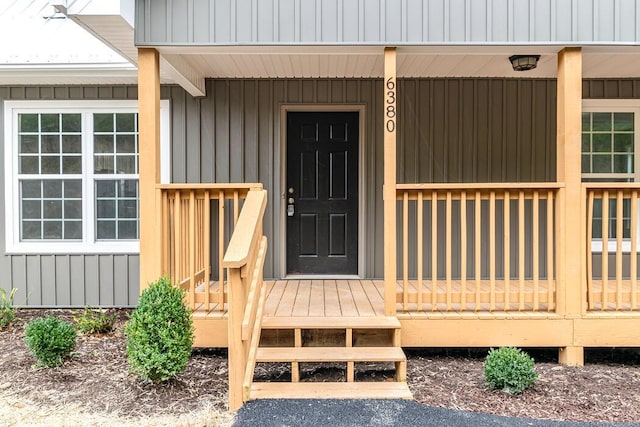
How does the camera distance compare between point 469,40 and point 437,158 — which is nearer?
point 469,40

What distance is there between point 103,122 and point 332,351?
12.2 ft

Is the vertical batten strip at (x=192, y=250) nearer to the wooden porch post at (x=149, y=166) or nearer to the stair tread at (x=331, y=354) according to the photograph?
the wooden porch post at (x=149, y=166)

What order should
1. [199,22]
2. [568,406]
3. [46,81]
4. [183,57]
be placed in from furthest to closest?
[46,81]
[183,57]
[199,22]
[568,406]

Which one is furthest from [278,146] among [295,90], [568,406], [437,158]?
[568,406]

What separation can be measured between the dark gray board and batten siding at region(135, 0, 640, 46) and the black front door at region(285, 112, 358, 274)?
171 centimetres

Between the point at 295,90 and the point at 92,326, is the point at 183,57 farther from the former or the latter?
the point at 92,326

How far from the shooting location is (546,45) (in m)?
3.73

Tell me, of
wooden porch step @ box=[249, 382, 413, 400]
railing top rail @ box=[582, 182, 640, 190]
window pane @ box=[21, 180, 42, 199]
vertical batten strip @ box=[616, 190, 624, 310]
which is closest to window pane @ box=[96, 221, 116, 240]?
window pane @ box=[21, 180, 42, 199]

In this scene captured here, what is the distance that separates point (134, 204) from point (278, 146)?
1.71 metres

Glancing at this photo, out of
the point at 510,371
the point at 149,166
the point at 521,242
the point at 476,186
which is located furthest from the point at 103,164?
the point at 510,371

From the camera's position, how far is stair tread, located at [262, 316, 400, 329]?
3.49m

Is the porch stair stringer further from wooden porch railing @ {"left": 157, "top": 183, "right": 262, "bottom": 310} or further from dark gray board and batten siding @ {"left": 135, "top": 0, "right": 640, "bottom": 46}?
dark gray board and batten siding @ {"left": 135, "top": 0, "right": 640, "bottom": 46}

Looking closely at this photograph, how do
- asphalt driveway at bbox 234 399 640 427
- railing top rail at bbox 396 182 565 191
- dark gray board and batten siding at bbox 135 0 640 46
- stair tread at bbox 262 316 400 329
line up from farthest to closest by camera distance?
1. dark gray board and batten siding at bbox 135 0 640 46
2. railing top rail at bbox 396 182 565 191
3. stair tread at bbox 262 316 400 329
4. asphalt driveway at bbox 234 399 640 427

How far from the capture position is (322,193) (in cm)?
544
